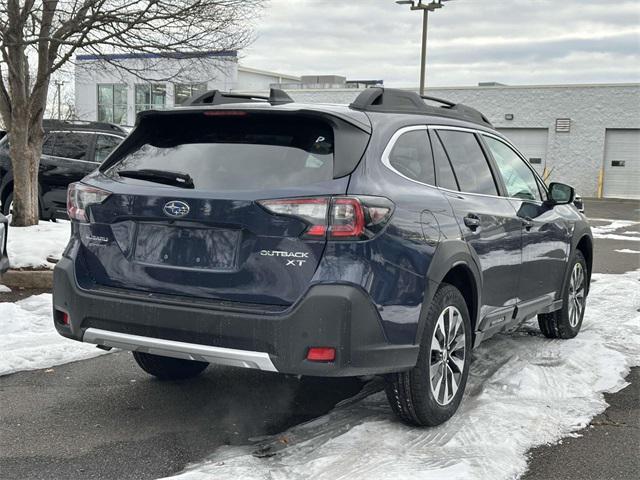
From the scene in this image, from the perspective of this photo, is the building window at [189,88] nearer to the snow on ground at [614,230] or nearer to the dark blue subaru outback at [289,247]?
the dark blue subaru outback at [289,247]

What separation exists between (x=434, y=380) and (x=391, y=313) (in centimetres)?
69

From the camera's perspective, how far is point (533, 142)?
35750mm

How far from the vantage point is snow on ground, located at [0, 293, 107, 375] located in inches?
215

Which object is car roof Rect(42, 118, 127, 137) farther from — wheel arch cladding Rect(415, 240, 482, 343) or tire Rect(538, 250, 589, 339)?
wheel arch cladding Rect(415, 240, 482, 343)

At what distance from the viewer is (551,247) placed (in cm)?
579

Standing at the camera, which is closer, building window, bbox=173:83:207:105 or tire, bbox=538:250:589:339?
tire, bbox=538:250:589:339

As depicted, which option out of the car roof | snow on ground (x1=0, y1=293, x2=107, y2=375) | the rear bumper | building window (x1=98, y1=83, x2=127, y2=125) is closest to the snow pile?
Answer: snow on ground (x1=0, y1=293, x2=107, y2=375)

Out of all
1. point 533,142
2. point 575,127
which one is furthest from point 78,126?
point 533,142

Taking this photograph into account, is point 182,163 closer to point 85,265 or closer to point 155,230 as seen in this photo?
point 155,230

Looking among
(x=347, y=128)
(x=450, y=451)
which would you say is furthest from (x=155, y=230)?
(x=450, y=451)

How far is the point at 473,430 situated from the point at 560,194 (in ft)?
8.20

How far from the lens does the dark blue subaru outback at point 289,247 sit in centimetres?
359

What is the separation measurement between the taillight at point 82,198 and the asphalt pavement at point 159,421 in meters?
1.19

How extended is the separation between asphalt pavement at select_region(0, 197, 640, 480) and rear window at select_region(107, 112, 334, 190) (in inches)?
54.9
